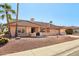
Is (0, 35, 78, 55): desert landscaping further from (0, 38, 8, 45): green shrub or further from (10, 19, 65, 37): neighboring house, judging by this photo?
(10, 19, 65, 37): neighboring house

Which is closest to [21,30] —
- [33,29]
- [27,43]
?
[27,43]

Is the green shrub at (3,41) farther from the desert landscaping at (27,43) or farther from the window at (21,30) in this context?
the window at (21,30)

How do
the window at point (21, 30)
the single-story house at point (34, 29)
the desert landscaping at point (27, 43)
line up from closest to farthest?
1. the desert landscaping at point (27, 43)
2. the single-story house at point (34, 29)
3. the window at point (21, 30)

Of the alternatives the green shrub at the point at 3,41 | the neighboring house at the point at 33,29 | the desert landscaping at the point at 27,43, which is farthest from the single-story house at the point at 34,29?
the green shrub at the point at 3,41

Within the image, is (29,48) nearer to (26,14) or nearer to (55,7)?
(26,14)

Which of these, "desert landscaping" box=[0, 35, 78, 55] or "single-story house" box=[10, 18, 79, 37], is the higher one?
"single-story house" box=[10, 18, 79, 37]

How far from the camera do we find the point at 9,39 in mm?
10555

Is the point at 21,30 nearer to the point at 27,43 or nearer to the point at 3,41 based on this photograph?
the point at 27,43

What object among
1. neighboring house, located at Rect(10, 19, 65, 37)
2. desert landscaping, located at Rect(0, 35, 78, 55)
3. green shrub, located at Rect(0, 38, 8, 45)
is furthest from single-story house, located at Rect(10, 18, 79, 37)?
green shrub, located at Rect(0, 38, 8, 45)

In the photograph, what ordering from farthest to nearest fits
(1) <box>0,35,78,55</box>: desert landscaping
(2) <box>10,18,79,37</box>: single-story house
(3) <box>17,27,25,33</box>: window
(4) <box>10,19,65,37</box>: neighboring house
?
1. (3) <box>17,27,25,33</box>: window
2. (4) <box>10,19,65,37</box>: neighboring house
3. (2) <box>10,18,79,37</box>: single-story house
4. (1) <box>0,35,78,55</box>: desert landscaping

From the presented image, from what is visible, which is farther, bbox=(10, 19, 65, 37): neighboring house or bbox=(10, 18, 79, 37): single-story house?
bbox=(10, 19, 65, 37): neighboring house

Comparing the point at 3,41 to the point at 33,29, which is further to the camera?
the point at 33,29

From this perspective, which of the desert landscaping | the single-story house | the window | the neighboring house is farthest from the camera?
the window

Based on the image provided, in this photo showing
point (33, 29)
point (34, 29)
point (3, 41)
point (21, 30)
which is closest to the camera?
point (3, 41)
